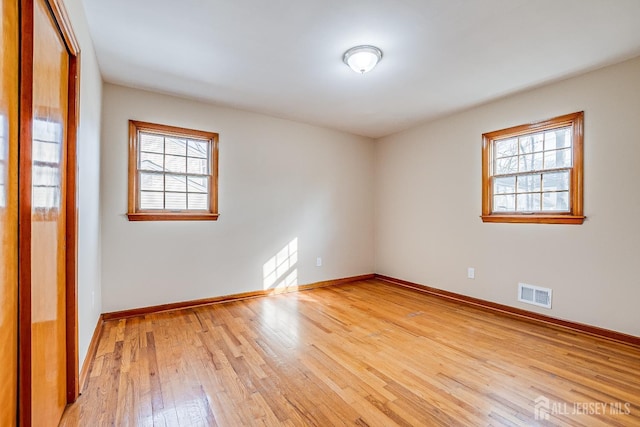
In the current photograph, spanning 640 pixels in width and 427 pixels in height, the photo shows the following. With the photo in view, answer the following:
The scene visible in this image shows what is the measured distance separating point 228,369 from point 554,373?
A: 2.39 metres

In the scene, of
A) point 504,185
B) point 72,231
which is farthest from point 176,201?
point 504,185

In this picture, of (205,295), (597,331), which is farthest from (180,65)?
(597,331)

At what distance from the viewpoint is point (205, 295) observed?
3729mm

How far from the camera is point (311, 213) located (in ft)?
15.2

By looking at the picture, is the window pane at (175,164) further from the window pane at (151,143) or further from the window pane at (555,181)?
the window pane at (555,181)

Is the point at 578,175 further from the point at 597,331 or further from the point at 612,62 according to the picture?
the point at 597,331

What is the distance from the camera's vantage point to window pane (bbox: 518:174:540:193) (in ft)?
10.8

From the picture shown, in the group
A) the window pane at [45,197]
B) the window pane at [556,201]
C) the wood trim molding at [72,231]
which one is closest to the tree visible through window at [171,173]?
the wood trim molding at [72,231]

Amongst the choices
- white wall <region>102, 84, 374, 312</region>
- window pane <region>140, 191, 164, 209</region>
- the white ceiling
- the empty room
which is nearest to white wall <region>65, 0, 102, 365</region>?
the empty room

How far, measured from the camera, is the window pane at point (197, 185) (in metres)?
3.67

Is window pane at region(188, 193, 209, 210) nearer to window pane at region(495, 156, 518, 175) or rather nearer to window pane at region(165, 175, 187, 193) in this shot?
window pane at region(165, 175, 187, 193)

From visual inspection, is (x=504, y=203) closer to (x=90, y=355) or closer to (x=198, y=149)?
(x=198, y=149)

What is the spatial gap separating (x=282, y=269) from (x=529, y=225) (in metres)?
3.16

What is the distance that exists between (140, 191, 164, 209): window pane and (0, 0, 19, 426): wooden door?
8.06ft
